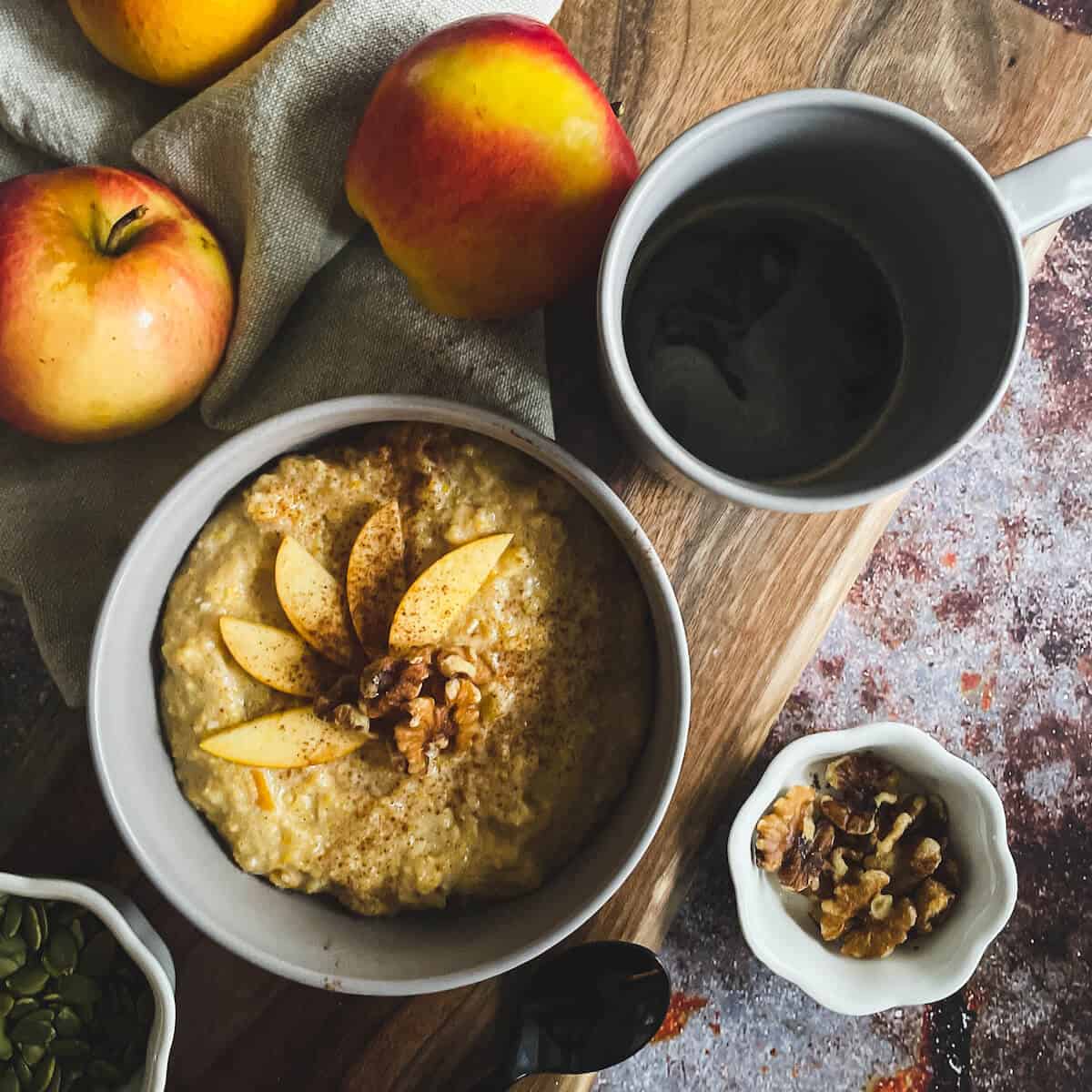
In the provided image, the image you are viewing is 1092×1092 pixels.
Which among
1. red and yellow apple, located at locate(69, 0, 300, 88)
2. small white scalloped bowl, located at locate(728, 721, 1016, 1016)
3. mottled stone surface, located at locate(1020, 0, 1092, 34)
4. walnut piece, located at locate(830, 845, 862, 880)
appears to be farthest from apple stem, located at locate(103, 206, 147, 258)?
mottled stone surface, located at locate(1020, 0, 1092, 34)

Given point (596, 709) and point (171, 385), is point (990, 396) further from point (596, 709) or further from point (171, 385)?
point (171, 385)

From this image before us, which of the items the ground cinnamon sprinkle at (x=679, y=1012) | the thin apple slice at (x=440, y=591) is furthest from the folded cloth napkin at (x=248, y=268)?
the ground cinnamon sprinkle at (x=679, y=1012)

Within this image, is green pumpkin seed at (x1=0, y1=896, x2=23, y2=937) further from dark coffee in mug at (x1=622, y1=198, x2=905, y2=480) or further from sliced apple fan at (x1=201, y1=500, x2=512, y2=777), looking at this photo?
dark coffee in mug at (x1=622, y1=198, x2=905, y2=480)

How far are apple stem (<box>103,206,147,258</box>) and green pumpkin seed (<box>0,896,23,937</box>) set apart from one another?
521mm

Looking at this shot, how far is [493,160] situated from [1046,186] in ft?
1.28

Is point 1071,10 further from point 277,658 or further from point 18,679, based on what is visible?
point 18,679

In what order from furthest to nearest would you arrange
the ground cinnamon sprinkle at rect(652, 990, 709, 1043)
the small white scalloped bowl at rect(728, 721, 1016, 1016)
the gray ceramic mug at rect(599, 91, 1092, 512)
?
the ground cinnamon sprinkle at rect(652, 990, 709, 1043)
the small white scalloped bowl at rect(728, 721, 1016, 1016)
the gray ceramic mug at rect(599, 91, 1092, 512)

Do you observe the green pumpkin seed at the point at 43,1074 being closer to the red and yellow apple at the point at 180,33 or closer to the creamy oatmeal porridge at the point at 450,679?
the creamy oatmeal porridge at the point at 450,679

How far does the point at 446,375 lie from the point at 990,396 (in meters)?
0.42

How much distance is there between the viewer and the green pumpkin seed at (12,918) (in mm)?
807

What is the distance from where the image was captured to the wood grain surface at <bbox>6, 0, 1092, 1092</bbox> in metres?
0.88

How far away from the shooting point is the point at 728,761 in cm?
91

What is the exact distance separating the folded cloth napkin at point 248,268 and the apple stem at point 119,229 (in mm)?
85

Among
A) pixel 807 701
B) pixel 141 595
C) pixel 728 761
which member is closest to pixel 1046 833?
Answer: pixel 807 701
